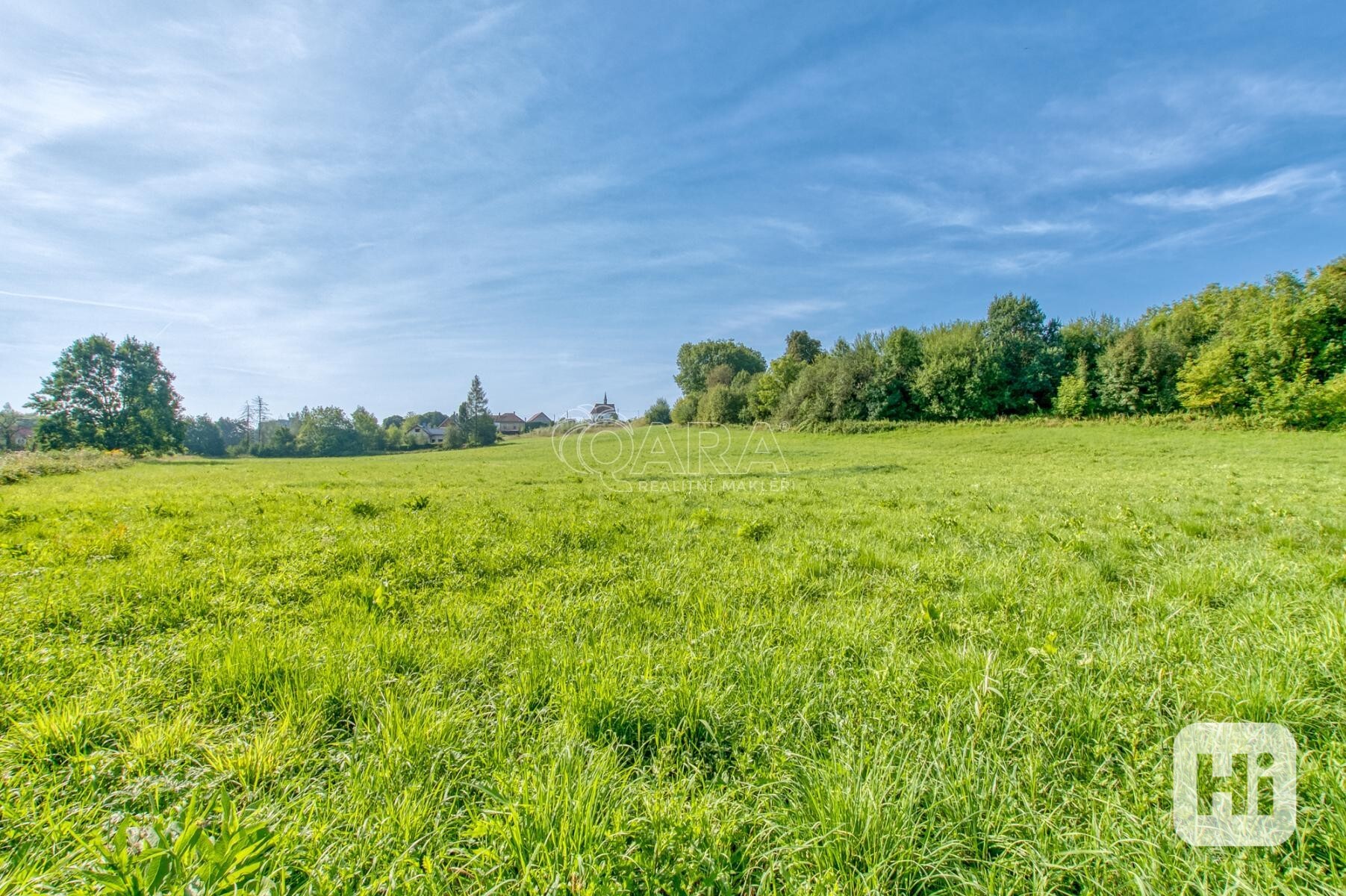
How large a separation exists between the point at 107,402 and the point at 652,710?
8188cm

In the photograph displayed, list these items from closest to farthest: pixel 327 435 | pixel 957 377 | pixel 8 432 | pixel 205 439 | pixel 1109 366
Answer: pixel 1109 366 < pixel 957 377 < pixel 8 432 < pixel 327 435 < pixel 205 439

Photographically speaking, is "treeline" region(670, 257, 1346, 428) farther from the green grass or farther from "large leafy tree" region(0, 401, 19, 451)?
"large leafy tree" region(0, 401, 19, 451)

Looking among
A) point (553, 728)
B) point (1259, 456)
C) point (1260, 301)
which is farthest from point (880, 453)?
point (1260, 301)

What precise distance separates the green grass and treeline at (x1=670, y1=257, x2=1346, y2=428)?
43300 mm

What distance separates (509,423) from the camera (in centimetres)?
11881

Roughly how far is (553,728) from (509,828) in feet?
2.12

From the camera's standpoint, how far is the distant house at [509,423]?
113m

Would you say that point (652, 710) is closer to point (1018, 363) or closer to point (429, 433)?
point (1018, 363)

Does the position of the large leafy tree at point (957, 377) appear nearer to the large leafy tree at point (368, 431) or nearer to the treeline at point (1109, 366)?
the treeline at point (1109, 366)

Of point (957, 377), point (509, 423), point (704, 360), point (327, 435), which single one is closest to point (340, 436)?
point (327, 435)

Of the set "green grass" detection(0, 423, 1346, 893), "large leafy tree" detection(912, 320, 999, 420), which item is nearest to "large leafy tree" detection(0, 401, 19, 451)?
"green grass" detection(0, 423, 1346, 893)

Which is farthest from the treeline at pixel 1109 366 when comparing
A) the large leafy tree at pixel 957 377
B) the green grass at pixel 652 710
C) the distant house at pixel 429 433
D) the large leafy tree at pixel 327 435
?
the large leafy tree at pixel 327 435

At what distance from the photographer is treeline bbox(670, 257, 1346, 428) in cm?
3278

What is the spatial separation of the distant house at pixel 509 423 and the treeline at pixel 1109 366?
7488cm
